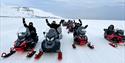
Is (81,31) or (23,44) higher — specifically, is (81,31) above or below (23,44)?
above

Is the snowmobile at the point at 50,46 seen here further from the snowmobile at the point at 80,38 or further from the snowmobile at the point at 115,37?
the snowmobile at the point at 115,37

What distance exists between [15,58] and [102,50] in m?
4.81

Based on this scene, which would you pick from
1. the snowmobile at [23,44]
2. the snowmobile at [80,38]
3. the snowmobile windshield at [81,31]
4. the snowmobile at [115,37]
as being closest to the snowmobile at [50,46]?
the snowmobile at [23,44]

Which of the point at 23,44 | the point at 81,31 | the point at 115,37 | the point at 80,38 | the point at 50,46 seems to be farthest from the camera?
the point at 115,37

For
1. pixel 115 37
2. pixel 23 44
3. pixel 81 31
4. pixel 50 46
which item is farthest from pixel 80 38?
pixel 23 44

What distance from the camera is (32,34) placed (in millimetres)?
12773

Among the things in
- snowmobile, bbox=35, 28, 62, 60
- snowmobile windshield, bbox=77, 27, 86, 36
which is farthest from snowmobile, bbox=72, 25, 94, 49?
snowmobile, bbox=35, 28, 62, 60

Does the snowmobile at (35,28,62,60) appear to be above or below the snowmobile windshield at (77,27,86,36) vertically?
below

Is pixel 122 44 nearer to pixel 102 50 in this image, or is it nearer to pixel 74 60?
pixel 102 50

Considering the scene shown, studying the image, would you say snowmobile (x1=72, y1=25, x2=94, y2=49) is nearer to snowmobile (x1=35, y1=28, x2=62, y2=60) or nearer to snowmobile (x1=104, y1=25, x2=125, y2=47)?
snowmobile (x1=104, y1=25, x2=125, y2=47)

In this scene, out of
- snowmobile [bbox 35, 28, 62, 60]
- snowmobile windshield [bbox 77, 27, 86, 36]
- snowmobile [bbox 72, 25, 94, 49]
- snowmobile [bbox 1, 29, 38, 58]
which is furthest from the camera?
snowmobile windshield [bbox 77, 27, 86, 36]

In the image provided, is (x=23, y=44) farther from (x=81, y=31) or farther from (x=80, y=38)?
(x=81, y=31)

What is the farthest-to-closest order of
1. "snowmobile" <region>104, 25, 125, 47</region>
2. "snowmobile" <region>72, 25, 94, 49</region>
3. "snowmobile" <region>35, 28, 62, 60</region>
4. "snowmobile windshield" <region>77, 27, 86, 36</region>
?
"snowmobile" <region>104, 25, 125, 47</region> < "snowmobile windshield" <region>77, 27, 86, 36</region> < "snowmobile" <region>72, 25, 94, 49</region> < "snowmobile" <region>35, 28, 62, 60</region>

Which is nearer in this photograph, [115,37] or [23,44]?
[23,44]
